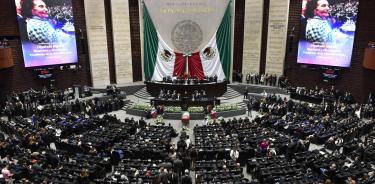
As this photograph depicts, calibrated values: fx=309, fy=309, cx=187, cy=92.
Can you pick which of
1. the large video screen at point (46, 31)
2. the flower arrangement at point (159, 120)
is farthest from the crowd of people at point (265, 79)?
the large video screen at point (46, 31)

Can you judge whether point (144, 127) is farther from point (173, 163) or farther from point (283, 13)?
point (283, 13)

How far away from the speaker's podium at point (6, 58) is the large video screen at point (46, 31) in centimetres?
231

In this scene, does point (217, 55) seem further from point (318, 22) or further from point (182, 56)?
point (318, 22)

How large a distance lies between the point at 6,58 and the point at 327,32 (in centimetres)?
2975

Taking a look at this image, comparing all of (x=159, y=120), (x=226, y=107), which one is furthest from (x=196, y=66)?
(x=159, y=120)

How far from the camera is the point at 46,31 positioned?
101ft

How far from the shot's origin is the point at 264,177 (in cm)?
1517

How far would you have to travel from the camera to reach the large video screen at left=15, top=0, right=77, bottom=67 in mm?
29562

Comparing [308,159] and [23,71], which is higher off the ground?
[23,71]

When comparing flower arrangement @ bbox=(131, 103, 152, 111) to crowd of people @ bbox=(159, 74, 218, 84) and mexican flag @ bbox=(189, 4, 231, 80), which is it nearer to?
crowd of people @ bbox=(159, 74, 218, 84)

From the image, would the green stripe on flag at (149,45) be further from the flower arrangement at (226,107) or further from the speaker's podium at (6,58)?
the speaker's podium at (6,58)

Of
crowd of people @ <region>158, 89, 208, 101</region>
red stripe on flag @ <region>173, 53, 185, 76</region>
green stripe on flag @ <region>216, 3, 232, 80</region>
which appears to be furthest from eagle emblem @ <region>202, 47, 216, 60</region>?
crowd of people @ <region>158, 89, 208, 101</region>

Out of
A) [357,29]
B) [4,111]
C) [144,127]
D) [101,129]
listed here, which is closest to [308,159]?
[144,127]

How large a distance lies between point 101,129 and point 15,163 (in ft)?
21.2
